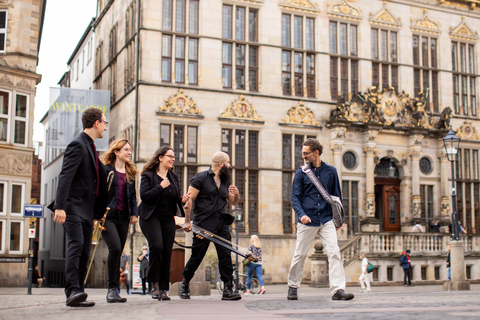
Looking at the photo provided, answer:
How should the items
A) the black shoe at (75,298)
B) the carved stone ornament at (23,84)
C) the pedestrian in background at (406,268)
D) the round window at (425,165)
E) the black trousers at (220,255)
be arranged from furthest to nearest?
1. the round window at (425,165)
2. the pedestrian in background at (406,268)
3. the carved stone ornament at (23,84)
4. the black trousers at (220,255)
5. the black shoe at (75,298)

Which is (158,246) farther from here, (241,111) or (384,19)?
(384,19)

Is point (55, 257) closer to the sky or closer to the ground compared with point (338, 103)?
closer to the ground

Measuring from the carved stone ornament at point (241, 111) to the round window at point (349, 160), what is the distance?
4292 mm

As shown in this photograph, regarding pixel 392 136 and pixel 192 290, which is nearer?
pixel 192 290

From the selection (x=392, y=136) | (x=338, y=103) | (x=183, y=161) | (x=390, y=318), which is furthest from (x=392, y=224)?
(x=390, y=318)

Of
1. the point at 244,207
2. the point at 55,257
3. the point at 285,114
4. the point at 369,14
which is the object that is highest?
the point at 369,14

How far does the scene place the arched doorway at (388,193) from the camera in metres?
30.0

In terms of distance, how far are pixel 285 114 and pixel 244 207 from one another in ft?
14.5

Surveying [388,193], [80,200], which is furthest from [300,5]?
[80,200]

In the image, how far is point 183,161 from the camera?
1048 inches

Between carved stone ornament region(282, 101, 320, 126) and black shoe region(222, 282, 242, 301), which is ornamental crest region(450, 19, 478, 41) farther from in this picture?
black shoe region(222, 282, 242, 301)

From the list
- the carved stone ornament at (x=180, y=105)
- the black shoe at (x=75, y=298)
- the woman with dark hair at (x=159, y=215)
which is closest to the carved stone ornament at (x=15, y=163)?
the carved stone ornament at (x=180, y=105)

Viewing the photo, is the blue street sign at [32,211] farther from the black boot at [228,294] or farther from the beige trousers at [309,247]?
the beige trousers at [309,247]

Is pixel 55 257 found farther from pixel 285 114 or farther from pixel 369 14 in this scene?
pixel 369 14
